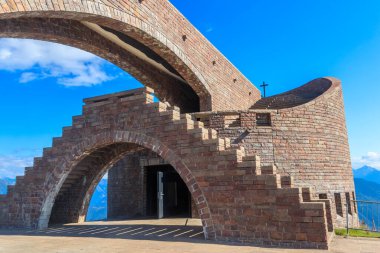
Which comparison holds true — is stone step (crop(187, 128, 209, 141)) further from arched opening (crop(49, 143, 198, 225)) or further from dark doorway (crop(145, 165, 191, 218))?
dark doorway (crop(145, 165, 191, 218))

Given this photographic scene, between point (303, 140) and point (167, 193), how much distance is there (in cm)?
701

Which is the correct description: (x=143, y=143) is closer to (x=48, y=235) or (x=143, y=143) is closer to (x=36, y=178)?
(x=48, y=235)

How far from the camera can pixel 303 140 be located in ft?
37.2

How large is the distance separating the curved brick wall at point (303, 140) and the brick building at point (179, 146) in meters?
0.04

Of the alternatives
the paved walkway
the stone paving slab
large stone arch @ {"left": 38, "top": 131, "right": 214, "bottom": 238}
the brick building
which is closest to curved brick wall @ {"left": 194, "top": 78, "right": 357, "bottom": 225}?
the brick building

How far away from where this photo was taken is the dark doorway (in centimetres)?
1426

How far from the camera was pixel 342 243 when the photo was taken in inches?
258

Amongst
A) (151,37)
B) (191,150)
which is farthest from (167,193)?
(191,150)

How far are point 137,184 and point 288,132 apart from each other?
23.5 ft

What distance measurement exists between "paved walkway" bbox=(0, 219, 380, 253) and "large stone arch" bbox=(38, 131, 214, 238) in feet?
3.09

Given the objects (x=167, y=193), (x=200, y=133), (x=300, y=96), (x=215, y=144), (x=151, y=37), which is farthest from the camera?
(x=300, y=96)

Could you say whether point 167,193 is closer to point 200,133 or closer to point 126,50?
point 126,50

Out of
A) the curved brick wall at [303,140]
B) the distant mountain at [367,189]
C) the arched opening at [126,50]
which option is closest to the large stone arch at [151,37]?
the arched opening at [126,50]

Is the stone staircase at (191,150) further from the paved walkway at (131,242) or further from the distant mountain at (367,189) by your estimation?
the distant mountain at (367,189)
